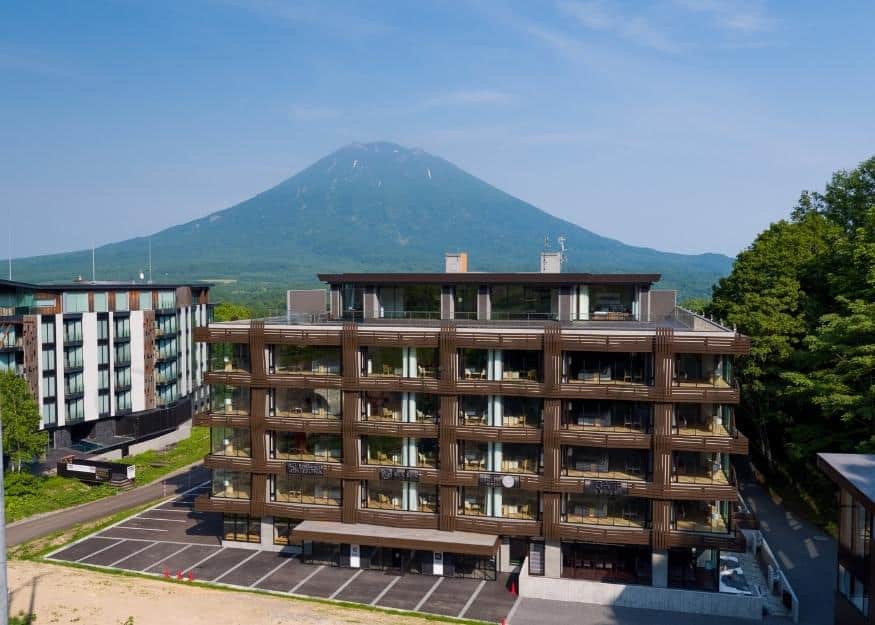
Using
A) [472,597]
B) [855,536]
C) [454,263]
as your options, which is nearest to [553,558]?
[472,597]

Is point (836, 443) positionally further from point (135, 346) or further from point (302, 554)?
point (135, 346)

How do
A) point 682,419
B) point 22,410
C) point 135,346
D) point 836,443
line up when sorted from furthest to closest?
1. point 135,346
2. point 22,410
3. point 836,443
4. point 682,419

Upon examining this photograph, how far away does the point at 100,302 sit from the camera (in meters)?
77.8

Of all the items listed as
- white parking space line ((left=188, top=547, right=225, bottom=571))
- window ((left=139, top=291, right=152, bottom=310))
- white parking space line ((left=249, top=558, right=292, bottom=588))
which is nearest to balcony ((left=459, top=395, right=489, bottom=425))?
white parking space line ((left=249, top=558, right=292, bottom=588))

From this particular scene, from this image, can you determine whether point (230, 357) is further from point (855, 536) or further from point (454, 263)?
point (855, 536)

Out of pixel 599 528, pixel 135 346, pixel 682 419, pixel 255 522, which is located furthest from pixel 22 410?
pixel 682 419

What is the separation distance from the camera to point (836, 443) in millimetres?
50969

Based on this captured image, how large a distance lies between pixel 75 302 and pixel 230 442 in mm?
35912

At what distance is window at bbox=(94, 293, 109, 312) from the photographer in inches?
3041

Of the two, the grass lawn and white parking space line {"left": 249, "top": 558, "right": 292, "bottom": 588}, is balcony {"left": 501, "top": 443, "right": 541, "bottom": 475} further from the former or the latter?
the grass lawn

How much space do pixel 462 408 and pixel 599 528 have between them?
1051 centimetres

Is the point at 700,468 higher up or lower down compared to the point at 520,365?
lower down

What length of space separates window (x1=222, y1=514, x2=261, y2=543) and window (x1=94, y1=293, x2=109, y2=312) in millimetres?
36710

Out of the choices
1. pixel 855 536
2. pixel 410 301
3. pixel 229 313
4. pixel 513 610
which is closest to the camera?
pixel 855 536
